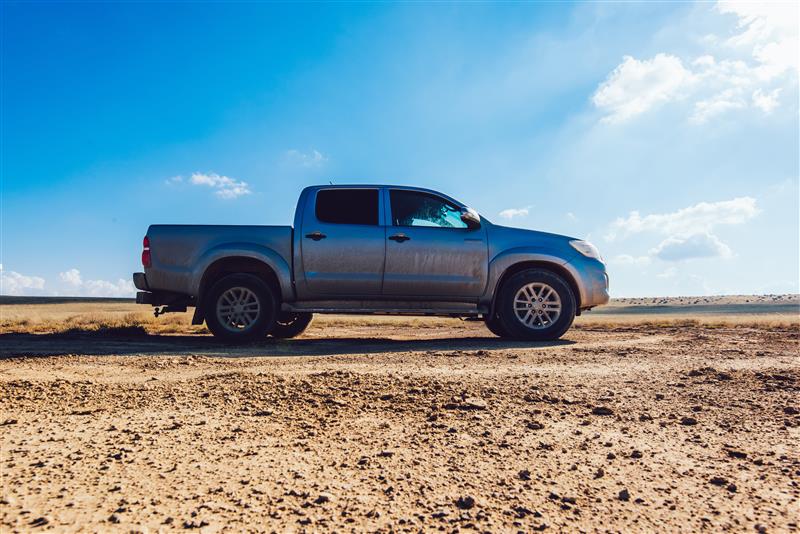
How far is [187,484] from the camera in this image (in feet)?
6.18

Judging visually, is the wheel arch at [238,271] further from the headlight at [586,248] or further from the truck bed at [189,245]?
the headlight at [586,248]

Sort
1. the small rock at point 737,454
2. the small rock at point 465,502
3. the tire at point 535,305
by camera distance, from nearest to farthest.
A: the small rock at point 465,502 → the small rock at point 737,454 → the tire at point 535,305

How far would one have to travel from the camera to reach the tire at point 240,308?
21.4 feet

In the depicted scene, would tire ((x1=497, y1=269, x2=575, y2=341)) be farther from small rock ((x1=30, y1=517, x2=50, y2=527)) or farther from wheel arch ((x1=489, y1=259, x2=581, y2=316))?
small rock ((x1=30, y1=517, x2=50, y2=527))

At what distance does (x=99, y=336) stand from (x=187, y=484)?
686 centimetres

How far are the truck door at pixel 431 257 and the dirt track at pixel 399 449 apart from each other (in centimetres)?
243

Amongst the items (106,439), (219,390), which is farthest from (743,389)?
(106,439)

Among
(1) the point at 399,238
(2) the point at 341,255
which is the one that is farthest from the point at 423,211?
(2) the point at 341,255

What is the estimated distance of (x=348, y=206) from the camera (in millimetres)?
6902

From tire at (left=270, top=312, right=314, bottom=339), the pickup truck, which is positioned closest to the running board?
the pickup truck

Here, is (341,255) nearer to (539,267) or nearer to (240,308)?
(240,308)

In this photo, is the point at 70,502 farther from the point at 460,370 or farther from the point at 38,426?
the point at 460,370

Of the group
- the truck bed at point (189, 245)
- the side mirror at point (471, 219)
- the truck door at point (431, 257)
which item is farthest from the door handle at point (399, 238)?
the truck bed at point (189, 245)

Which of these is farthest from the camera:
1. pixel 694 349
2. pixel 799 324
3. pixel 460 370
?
pixel 799 324
